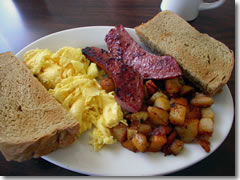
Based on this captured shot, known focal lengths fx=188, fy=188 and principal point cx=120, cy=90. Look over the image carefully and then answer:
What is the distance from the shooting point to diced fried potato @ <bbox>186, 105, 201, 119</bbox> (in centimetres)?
133

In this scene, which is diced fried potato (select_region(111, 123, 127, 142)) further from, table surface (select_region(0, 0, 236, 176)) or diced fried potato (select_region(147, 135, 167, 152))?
table surface (select_region(0, 0, 236, 176))

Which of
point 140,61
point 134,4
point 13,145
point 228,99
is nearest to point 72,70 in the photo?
point 140,61

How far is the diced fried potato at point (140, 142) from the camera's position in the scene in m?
1.19

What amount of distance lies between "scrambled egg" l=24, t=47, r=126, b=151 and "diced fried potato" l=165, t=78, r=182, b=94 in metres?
0.41

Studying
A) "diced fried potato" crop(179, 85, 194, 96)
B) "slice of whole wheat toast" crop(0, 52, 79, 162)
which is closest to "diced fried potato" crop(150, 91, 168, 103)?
"diced fried potato" crop(179, 85, 194, 96)

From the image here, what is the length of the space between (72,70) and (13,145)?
2.32 feet

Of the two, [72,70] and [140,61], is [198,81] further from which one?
[72,70]

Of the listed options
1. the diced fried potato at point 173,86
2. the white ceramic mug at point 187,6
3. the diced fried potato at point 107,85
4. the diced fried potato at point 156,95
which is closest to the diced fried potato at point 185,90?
the diced fried potato at point 173,86

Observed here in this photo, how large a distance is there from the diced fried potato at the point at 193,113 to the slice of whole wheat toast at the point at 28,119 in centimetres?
78

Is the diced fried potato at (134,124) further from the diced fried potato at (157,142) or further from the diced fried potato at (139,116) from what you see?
the diced fried potato at (157,142)

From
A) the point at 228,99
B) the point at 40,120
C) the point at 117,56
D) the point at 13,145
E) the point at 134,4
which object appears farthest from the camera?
the point at 134,4

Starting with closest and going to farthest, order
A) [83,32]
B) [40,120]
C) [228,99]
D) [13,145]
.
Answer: [13,145]
[40,120]
[228,99]
[83,32]

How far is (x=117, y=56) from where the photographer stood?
168 cm

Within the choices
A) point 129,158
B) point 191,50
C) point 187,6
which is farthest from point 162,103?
point 187,6
